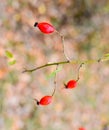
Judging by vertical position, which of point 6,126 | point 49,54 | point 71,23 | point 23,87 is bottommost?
point 6,126

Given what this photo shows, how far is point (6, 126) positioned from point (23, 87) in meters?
0.41

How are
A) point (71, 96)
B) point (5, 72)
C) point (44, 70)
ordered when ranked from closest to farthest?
point (5, 72) → point (44, 70) → point (71, 96)

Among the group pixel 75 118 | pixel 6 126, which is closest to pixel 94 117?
pixel 75 118

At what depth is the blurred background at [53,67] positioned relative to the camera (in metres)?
3.86

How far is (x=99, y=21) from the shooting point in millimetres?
4527

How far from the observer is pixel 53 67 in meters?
4.21

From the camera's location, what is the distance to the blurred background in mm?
3857

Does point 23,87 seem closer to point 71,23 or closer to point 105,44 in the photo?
point 71,23

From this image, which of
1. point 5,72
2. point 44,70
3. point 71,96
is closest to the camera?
point 5,72

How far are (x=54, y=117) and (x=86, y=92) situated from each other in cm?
57

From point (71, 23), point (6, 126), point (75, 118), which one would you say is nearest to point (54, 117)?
point (75, 118)

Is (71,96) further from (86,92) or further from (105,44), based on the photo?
(105,44)

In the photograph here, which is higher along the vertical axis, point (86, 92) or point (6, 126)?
point (86, 92)

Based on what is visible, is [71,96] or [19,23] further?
[71,96]
